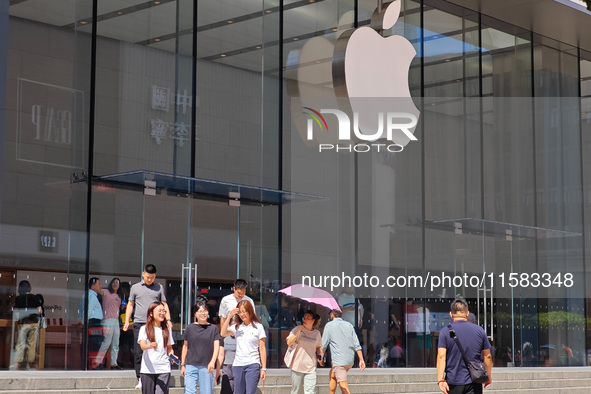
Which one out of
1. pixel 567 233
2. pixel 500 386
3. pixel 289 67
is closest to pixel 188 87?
pixel 289 67

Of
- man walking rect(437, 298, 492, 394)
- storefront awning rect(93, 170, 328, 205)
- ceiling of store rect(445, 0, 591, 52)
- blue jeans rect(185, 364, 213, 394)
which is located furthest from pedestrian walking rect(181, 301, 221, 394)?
ceiling of store rect(445, 0, 591, 52)

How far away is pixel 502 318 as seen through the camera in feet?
71.7

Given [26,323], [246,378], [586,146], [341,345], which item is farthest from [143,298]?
[586,146]

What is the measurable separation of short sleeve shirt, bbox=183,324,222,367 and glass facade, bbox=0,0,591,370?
13.8 ft

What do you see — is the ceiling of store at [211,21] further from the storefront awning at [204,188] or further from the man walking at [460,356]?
the man walking at [460,356]

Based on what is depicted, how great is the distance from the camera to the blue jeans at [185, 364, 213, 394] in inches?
418

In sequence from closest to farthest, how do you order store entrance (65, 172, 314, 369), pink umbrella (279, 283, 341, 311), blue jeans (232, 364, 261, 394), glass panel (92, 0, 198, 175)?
1. blue jeans (232, 364, 261, 394)
2. pink umbrella (279, 283, 341, 311)
3. store entrance (65, 172, 314, 369)
4. glass panel (92, 0, 198, 175)

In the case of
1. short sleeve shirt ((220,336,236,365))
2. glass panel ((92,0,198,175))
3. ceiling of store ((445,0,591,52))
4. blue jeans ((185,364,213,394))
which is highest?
ceiling of store ((445,0,591,52))

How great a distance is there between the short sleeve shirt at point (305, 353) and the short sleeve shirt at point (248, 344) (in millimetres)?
1433

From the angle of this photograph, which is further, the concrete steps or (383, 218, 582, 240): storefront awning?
(383, 218, 582, 240): storefront awning

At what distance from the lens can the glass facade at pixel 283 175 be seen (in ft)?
48.0

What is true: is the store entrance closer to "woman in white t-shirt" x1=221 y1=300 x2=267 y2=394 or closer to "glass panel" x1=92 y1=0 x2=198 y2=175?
"glass panel" x1=92 y1=0 x2=198 y2=175

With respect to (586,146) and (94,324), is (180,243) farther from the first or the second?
(586,146)

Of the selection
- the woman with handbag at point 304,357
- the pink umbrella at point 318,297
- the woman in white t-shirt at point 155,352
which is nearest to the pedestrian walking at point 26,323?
the pink umbrella at point 318,297
